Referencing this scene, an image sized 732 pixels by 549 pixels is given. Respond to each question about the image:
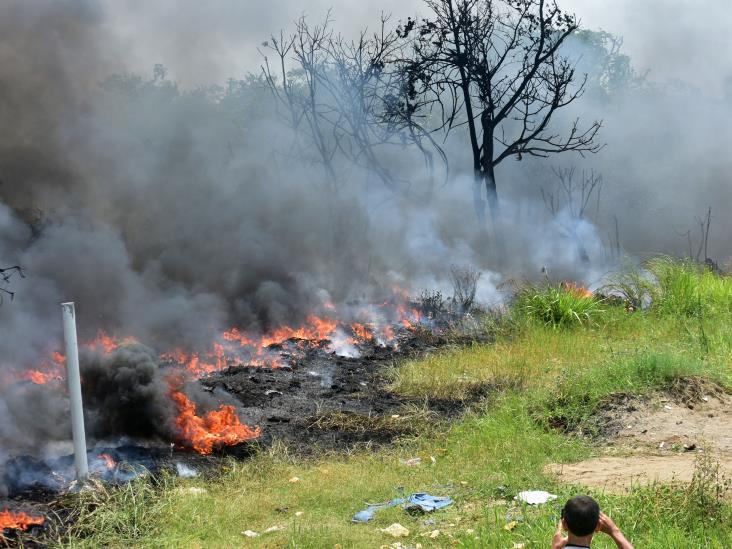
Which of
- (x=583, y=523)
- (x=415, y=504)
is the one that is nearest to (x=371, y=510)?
(x=415, y=504)

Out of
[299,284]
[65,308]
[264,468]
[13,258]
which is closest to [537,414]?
[264,468]

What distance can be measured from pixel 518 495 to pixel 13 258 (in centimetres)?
621

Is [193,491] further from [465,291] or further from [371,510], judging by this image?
[465,291]

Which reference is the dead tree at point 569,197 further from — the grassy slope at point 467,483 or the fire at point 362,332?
the grassy slope at point 467,483

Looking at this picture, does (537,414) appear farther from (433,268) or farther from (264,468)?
(433,268)

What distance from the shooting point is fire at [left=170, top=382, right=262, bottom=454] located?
6.36m

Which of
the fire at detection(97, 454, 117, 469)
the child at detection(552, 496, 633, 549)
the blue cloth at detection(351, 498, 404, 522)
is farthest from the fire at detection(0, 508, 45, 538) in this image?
the child at detection(552, 496, 633, 549)

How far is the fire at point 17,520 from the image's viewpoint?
4.52m

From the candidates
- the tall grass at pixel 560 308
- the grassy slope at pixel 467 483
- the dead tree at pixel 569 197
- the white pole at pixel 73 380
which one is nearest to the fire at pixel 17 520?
the grassy slope at pixel 467 483

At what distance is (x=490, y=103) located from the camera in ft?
49.3

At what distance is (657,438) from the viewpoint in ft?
19.7

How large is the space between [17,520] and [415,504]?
98.4 inches

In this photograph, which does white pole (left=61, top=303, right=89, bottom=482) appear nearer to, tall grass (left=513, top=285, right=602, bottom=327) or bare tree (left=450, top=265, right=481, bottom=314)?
tall grass (left=513, top=285, right=602, bottom=327)

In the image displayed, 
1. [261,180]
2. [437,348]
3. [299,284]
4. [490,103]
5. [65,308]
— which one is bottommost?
[437,348]
